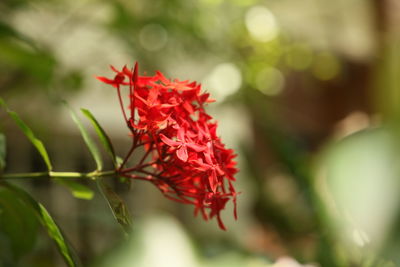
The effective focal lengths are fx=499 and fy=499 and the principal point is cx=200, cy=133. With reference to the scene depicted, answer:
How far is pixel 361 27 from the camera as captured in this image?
3717 millimetres

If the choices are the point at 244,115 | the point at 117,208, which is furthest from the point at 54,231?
the point at 244,115

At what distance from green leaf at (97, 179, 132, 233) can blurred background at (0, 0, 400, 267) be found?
59 mm

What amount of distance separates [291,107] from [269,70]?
1.59 metres

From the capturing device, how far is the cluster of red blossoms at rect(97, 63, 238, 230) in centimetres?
46

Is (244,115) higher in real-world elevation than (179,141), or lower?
lower

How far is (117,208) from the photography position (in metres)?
0.46

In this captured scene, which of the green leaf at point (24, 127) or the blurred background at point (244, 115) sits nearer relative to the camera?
the green leaf at point (24, 127)

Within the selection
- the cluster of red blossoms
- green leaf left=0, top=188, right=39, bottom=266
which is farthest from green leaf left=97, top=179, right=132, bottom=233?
green leaf left=0, top=188, right=39, bottom=266

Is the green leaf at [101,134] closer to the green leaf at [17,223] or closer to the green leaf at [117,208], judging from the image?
the green leaf at [117,208]

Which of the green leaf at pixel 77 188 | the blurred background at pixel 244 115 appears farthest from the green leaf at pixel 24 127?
the blurred background at pixel 244 115

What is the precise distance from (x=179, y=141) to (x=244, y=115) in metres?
2.91

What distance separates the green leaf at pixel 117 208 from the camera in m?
0.45

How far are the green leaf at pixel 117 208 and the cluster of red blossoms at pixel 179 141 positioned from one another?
31 mm

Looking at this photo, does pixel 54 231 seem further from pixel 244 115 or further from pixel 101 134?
pixel 244 115
